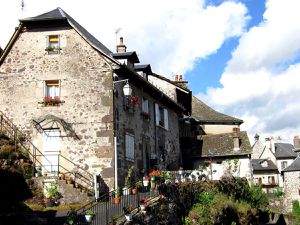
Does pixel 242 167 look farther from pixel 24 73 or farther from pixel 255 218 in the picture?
pixel 24 73

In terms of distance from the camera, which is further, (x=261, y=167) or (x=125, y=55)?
(x=261, y=167)

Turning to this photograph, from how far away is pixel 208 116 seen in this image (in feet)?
134

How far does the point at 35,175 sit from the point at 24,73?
511cm

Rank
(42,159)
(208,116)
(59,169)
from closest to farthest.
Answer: (59,169) < (42,159) < (208,116)

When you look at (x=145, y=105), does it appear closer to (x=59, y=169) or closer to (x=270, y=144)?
(x=59, y=169)

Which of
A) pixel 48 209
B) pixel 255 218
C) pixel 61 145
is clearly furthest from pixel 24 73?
pixel 255 218

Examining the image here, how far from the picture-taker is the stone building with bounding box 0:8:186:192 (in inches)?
835

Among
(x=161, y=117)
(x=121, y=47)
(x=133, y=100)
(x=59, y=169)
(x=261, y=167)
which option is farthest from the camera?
(x=261, y=167)

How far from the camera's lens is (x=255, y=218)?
73.7 feet

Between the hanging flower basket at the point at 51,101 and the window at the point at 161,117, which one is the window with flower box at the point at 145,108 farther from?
the hanging flower basket at the point at 51,101

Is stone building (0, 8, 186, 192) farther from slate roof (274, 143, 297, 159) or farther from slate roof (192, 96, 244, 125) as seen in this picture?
slate roof (274, 143, 297, 159)

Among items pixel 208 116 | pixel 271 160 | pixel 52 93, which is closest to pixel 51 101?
pixel 52 93

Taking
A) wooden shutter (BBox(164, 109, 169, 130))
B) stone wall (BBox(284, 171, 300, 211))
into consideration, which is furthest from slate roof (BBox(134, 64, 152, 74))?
stone wall (BBox(284, 171, 300, 211))

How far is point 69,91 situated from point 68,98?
34cm
